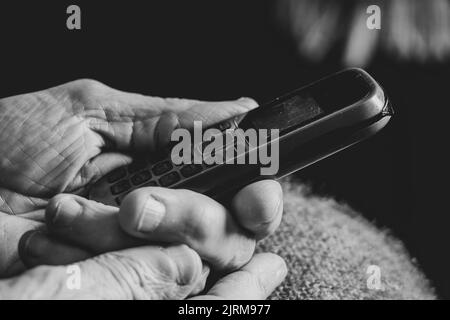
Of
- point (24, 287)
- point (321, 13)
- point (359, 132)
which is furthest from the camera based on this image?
point (321, 13)

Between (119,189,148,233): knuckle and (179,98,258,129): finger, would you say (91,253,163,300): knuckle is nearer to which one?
(119,189,148,233): knuckle

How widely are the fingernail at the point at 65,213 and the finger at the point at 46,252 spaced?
2cm

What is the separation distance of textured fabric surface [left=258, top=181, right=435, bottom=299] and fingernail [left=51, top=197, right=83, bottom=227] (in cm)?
22

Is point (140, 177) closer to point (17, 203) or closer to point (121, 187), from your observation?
point (121, 187)

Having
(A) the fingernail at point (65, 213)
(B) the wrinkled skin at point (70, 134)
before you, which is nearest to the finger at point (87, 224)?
(A) the fingernail at point (65, 213)

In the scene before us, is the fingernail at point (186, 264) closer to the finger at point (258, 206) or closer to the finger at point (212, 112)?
the finger at point (258, 206)

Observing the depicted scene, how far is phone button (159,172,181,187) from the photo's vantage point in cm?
52

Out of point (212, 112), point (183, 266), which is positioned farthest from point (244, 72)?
point (183, 266)

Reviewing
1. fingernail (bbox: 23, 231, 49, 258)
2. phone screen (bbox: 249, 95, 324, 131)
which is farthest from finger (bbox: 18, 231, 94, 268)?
phone screen (bbox: 249, 95, 324, 131)

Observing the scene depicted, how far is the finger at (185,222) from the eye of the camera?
45 cm

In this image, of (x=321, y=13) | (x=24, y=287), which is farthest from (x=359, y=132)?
(x=24, y=287)

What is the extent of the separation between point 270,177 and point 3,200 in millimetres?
282
